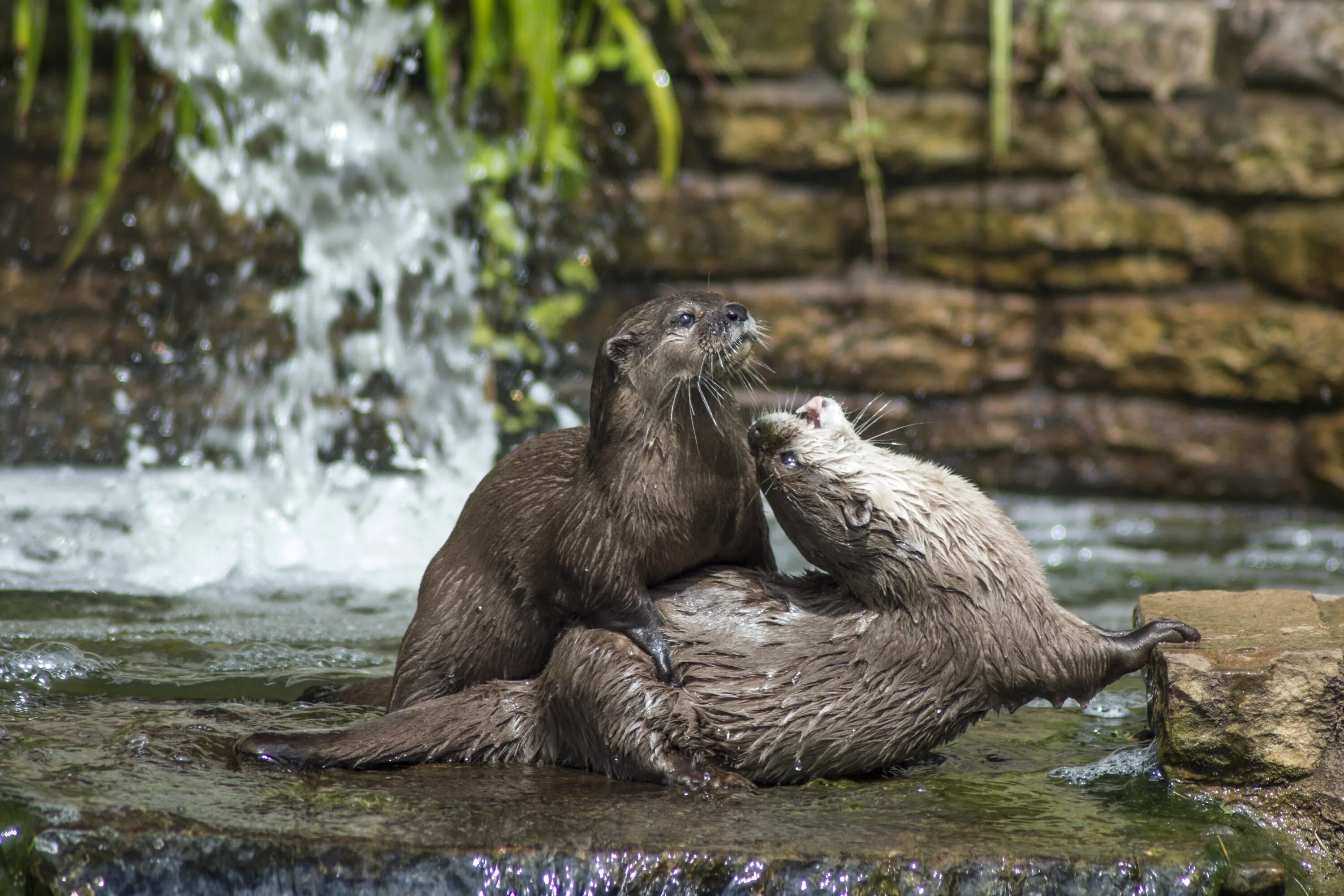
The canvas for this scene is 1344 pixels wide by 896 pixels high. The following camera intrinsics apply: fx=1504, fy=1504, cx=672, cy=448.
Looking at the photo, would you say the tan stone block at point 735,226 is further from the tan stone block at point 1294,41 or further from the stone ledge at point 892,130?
the tan stone block at point 1294,41

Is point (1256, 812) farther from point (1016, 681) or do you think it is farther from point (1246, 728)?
point (1016, 681)

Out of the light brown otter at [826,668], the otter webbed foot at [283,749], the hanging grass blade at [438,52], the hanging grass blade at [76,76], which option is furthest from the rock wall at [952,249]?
the otter webbed foot at [283,749]

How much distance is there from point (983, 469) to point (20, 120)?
3.56 meters

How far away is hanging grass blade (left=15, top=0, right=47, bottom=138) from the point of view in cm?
493

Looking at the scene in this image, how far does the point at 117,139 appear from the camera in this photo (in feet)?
16.8

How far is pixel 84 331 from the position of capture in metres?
5.22

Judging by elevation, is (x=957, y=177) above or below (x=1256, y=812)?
above

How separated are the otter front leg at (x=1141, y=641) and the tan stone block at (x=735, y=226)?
3025 millimetres

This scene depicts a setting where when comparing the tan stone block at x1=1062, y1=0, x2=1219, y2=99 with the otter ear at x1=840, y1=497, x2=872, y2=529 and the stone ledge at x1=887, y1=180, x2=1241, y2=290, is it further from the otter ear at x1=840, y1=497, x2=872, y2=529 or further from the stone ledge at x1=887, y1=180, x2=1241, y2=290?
the otter ear at x1=840, y1=497, x2=872, y2=529

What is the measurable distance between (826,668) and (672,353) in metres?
0.63

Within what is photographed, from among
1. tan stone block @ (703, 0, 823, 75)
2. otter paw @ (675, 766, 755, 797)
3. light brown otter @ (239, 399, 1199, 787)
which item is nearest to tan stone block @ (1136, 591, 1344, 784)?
light brown otter @ (239, 399, 1199, 787)

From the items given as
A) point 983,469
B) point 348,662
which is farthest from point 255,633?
point 983,469

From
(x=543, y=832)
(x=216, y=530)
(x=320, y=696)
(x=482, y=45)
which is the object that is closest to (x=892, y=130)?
(x=482, y=45)

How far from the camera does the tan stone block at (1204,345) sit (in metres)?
5.20
